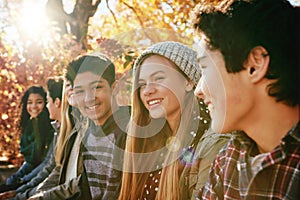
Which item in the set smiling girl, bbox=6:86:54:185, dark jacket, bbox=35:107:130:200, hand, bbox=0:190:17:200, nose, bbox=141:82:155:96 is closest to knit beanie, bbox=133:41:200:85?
nose, bbox=141:82:155:96

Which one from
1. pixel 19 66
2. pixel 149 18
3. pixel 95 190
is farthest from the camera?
pixel 149 18

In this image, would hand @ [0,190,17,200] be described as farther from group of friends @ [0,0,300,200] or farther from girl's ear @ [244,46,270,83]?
girl's ear @ [244,46,270,83]

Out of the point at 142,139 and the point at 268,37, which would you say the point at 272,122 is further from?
the point at 142,139

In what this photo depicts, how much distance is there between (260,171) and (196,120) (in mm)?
958

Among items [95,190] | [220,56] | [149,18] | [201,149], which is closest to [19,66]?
[149,18]

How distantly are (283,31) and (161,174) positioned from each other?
1142mm

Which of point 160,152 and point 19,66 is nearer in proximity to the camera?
point 160,152

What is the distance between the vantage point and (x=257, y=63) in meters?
1.41

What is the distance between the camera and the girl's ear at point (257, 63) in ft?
4.55

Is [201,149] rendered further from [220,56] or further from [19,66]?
[19,66]

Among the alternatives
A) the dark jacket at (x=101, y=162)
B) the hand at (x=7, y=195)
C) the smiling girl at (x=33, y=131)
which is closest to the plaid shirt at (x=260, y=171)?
the dark jacket at (x=101, y=162)

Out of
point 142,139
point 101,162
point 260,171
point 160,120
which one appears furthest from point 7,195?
point 260,171

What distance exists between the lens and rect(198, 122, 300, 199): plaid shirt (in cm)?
133

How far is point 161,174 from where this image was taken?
7.61 feet
